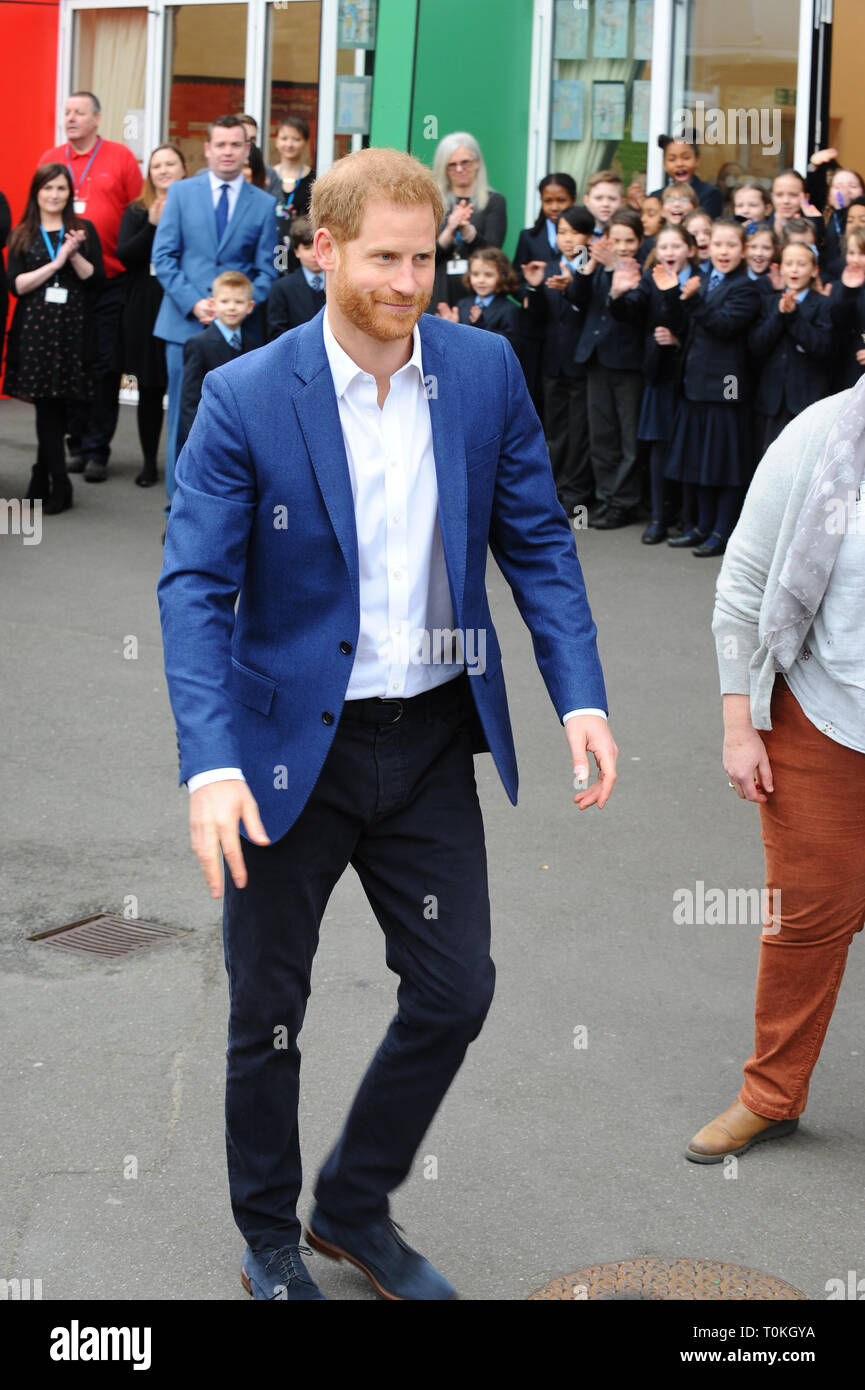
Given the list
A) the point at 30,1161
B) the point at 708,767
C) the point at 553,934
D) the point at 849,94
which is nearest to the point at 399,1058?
the point at 30,1161

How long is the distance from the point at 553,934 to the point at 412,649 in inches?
93.5

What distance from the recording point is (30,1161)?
4.13 metres

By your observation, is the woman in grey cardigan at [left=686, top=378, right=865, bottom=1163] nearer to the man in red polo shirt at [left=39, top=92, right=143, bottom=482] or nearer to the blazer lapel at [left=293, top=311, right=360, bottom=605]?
the blazer lapel at [left=293, top=311, right=360, bottom=605]

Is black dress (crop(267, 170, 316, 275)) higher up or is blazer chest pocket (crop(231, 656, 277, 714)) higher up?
black dress (crop(267, 170, 316, 275))

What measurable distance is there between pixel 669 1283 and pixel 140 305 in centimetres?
1058

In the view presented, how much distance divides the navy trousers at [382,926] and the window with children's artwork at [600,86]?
12345 mm

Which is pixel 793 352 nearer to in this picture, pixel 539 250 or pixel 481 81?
pixel 539 250

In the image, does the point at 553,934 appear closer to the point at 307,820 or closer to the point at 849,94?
the point at 307,820

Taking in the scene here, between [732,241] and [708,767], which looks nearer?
[708,767]

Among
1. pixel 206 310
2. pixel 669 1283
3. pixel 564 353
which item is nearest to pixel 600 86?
pixel 564 353

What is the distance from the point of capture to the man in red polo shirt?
13320mm

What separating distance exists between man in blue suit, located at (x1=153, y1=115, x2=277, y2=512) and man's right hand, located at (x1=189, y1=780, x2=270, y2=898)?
28.2 feet

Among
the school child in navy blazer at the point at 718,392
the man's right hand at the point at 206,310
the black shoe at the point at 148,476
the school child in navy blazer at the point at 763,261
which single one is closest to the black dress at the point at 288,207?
the man's right hand at the point at 206,310

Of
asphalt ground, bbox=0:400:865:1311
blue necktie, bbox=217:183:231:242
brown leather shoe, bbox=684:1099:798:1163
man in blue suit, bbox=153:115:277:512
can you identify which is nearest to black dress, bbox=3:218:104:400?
man in blue suit, bbox=153:115:277:512
